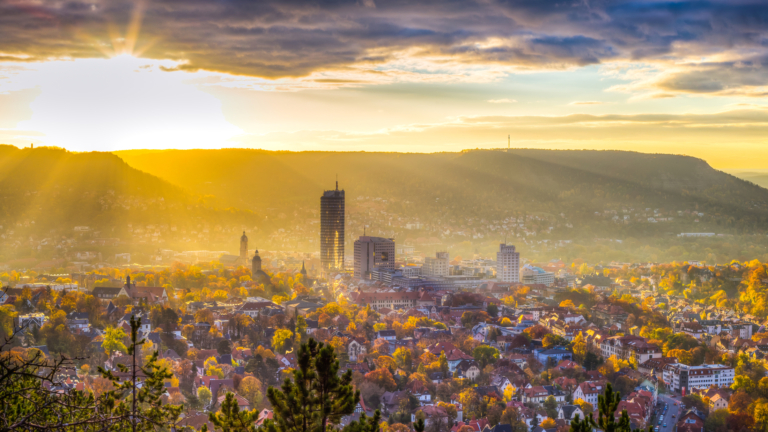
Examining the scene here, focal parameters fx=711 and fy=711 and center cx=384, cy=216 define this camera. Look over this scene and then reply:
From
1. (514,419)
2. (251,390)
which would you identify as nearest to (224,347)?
(251,390)

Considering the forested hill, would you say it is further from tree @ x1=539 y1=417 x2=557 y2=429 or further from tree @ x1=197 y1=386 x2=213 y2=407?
tree @ x1=539 y1=417 x2=557 y2=429

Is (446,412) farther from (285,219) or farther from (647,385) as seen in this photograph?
(285,219)

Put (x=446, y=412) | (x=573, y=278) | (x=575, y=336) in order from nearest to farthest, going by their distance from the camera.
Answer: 1. (x=446, y=412)
2. (x=575, y=336)
3. (x=573, y=278)

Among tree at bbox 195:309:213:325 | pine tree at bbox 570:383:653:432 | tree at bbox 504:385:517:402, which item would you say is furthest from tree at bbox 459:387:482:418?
tree at bbox 195:309:213:325

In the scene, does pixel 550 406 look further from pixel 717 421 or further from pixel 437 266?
pixel 437 266

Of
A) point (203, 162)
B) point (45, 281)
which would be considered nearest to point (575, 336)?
point (45, 281)

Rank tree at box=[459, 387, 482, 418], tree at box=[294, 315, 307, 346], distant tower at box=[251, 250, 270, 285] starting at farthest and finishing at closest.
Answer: distant tower at box=[251, 250, 270, 285], tree at box=[294, 315, 307, 346], tree at box=[459, 387, 482, 418]
